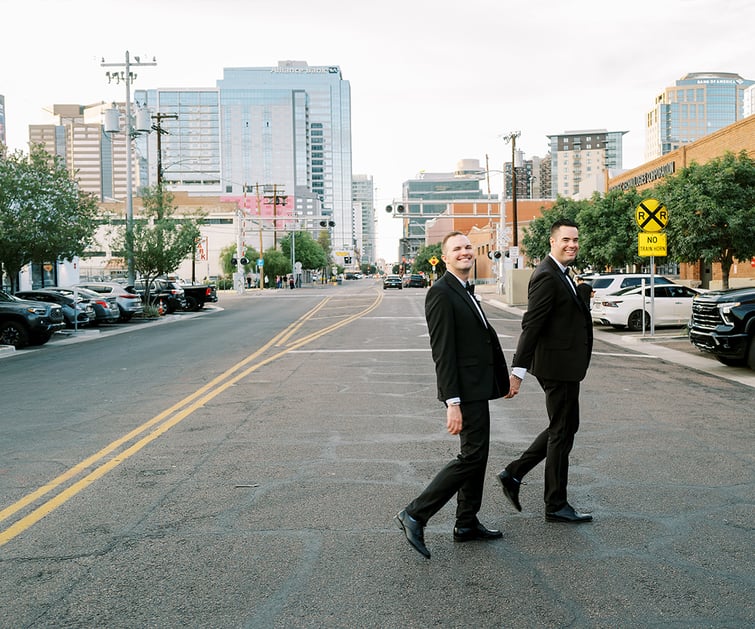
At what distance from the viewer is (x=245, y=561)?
4738mm

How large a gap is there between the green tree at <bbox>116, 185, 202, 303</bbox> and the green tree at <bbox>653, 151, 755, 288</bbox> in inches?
831

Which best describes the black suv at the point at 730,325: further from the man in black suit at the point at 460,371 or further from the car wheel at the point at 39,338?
the car wheel at the point at 39,338

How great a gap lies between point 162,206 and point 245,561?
33045 mm

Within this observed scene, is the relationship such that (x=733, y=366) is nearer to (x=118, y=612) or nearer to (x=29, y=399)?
(x=29, y=399)

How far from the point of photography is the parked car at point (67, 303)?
25.2 meters

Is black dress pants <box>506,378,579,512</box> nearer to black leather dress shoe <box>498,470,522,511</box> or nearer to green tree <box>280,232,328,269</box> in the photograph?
black leather dress shoe <box>498,470,522,511</box>

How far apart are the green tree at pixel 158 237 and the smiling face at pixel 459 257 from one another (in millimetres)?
30508

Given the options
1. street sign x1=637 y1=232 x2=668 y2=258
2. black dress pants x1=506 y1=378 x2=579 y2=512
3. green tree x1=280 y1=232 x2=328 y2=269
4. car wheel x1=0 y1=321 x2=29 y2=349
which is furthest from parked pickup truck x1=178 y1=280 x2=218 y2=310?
green tree x1=280 y1=232 x2=328 y2=269

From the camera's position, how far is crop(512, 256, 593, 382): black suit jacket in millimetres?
5324

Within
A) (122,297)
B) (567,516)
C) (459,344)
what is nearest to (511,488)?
(567,516)

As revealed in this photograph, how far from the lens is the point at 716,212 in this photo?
65.8 feet

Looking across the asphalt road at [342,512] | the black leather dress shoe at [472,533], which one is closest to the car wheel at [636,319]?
the asphalt road at [342,512]

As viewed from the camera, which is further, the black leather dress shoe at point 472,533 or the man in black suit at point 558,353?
the man in black suit at point 558,353

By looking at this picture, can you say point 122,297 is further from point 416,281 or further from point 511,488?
point 416,281
